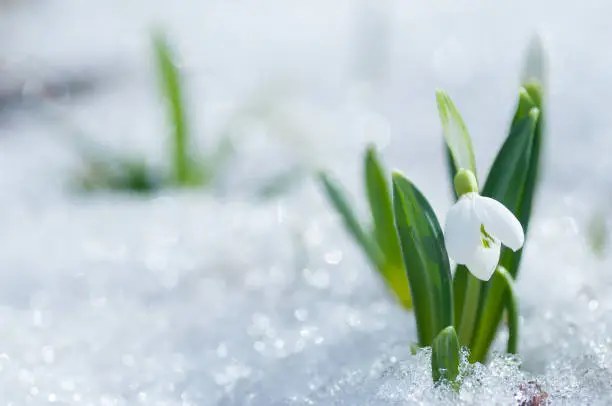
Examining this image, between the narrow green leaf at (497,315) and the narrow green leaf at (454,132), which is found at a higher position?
the narrow green leaf at (454,132)

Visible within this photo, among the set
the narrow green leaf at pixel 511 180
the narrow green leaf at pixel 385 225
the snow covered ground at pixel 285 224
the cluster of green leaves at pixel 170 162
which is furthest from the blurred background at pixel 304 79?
the narrow green leaf at pixel 511 180

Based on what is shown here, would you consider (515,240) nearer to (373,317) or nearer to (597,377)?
(597,377)

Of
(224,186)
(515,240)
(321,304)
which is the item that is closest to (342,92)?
(224,186)

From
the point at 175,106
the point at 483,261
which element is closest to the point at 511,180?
the point at 483,261

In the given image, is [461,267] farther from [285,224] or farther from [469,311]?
[285,224]

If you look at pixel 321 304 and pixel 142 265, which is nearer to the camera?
pixel 321 304

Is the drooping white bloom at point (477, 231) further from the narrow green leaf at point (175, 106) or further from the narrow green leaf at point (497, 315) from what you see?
the narrow green leaf at point (175, 106)

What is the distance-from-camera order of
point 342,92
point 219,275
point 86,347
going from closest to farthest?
point 86,347 → point 219,275 → point 342,92

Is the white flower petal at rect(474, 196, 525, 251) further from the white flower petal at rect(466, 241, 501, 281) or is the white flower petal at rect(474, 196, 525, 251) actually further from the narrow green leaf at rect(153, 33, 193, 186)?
the narrow green leaf at rect(153, 33, 193, 186)
